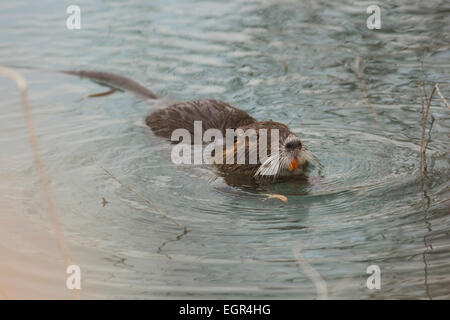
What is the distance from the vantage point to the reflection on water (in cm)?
383

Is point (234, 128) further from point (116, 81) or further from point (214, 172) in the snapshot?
point (116, 81)

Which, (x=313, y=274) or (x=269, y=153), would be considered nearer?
(x=313, y=274)

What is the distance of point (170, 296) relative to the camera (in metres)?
3.54

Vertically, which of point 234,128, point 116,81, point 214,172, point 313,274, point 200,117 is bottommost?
point 313,274

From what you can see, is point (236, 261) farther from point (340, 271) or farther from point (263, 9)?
point (263, 9)

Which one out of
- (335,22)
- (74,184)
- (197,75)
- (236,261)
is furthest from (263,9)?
(236,261)

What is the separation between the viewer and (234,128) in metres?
5.70

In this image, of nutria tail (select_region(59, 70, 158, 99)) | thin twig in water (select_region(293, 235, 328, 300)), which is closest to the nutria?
nutria tail (select_region(59, 70, 158, 99))

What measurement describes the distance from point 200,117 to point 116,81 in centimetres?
171

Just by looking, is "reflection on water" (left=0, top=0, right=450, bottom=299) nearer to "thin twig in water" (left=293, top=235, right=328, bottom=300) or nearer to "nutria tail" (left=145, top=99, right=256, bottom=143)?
"thin twig in water" (left=293, top=235, right=328, bottom=300)

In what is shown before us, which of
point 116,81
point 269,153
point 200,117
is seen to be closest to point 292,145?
point 269,153

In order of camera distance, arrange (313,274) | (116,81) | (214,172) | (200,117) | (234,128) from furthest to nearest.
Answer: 1. (116,81)
2. (200,117)
3. (234,128)
4. (214,172)
5. (313,274)

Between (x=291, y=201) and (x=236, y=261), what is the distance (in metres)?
1.00

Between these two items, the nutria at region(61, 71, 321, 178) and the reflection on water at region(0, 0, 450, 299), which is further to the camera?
the nutria at region(61, 71, 321, 178)
